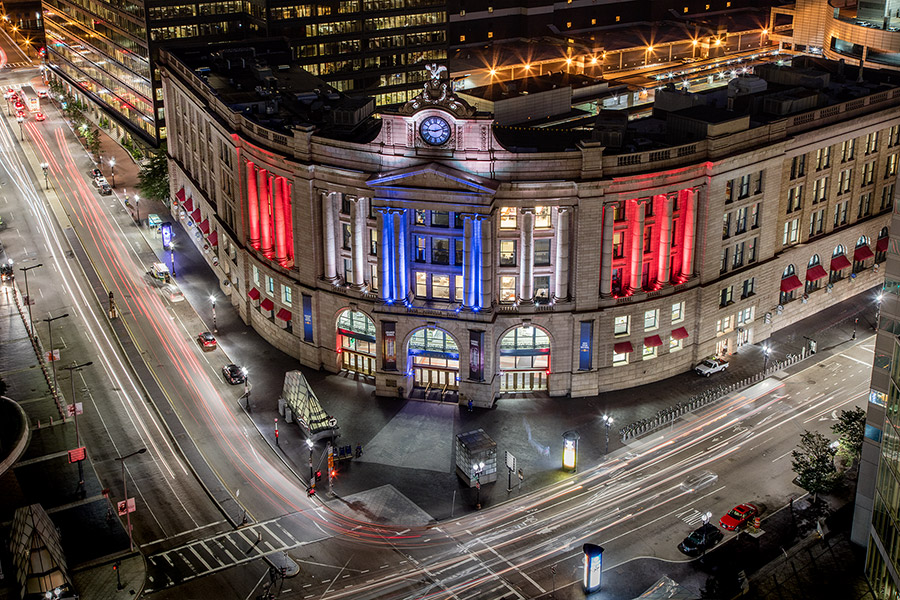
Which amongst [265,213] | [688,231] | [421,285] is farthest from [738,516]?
[265,213]

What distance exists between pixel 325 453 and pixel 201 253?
60.9 m

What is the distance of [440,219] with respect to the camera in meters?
113

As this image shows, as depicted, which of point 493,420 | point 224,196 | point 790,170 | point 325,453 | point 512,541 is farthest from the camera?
point 224,196

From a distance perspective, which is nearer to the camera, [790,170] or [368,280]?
[368,280]

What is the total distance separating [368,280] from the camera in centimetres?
11875

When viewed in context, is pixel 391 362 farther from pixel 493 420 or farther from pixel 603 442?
pixel 603 442

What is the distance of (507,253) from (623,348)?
54.7ft

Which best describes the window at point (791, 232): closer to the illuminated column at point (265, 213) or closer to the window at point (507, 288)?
the window at point (507, 288)

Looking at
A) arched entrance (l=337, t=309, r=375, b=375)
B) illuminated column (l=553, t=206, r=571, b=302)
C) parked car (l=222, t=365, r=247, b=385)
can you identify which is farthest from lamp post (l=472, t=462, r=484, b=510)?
parked car (l=222, t=365, r=247, b=385)

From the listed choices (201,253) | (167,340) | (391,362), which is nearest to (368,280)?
(391,362)

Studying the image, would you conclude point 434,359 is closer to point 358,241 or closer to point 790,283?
point 358,241

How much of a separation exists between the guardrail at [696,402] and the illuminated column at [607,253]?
14.2m

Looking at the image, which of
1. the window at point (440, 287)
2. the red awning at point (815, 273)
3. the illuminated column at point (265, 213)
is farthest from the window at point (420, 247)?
the red awning at point (815, 273)

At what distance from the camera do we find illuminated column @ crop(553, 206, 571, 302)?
11169 centimetres
